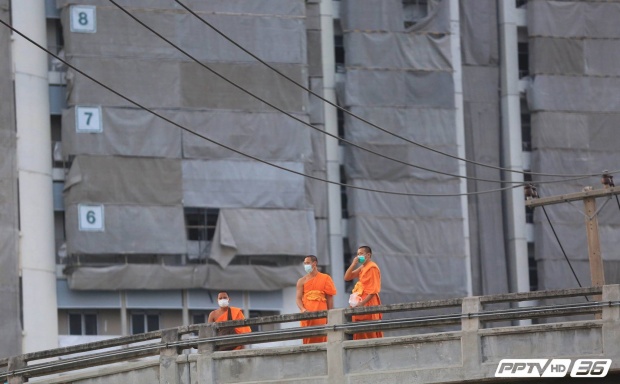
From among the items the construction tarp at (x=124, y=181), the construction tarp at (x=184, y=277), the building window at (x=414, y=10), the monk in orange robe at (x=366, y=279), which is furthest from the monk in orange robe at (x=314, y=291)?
the building window at (x=414, y=10)

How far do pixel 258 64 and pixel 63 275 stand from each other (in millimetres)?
8993

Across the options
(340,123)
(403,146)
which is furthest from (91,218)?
(403,146)

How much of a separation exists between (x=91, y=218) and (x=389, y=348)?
30.2 meters

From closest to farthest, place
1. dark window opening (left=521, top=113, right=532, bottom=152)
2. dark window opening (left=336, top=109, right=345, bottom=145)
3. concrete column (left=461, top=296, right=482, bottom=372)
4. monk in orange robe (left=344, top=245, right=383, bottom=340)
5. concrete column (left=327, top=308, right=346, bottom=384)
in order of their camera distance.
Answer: concrete column (left=461, top=296, right=482, bottom=372)
concrete column (left=327, top=308, right=346, bottom=384)
monk in orange robe (left=344, top=245, right=383, bottom=340)
dark window opening (left=336, top=109, right=345, bottom=145)
dark window opening (left=521, top=113, right=532, bottom=152)

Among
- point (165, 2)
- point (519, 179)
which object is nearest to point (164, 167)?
point (165, 2)

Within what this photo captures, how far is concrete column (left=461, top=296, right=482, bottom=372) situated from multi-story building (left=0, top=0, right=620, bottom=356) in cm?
2659

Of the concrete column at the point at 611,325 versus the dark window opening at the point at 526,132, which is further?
the dark window opening at the point at 526,132

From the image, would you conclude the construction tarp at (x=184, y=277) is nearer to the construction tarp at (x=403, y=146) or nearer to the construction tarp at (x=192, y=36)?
the construction tarp at (x=403, y=146)

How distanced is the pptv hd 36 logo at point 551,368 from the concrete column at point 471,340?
376 millimetres

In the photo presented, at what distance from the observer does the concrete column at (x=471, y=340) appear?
27.3 metres

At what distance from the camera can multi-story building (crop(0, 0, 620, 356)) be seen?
2251 inches

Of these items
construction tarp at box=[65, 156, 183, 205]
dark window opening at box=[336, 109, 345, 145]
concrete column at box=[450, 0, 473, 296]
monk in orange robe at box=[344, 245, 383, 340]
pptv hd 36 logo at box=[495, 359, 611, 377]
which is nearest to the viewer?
pptv hd 36 logo at box=[495, 359, 611, 377]

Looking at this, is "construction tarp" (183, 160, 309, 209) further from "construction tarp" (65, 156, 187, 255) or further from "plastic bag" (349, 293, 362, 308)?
"plastic bag" (349, 293, 362, 308)

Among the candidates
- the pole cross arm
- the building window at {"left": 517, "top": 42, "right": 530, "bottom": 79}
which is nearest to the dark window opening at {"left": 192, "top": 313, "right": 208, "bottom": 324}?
the building window at {"left": 517, "top": 42, "right": 530, "bottom": 79}
